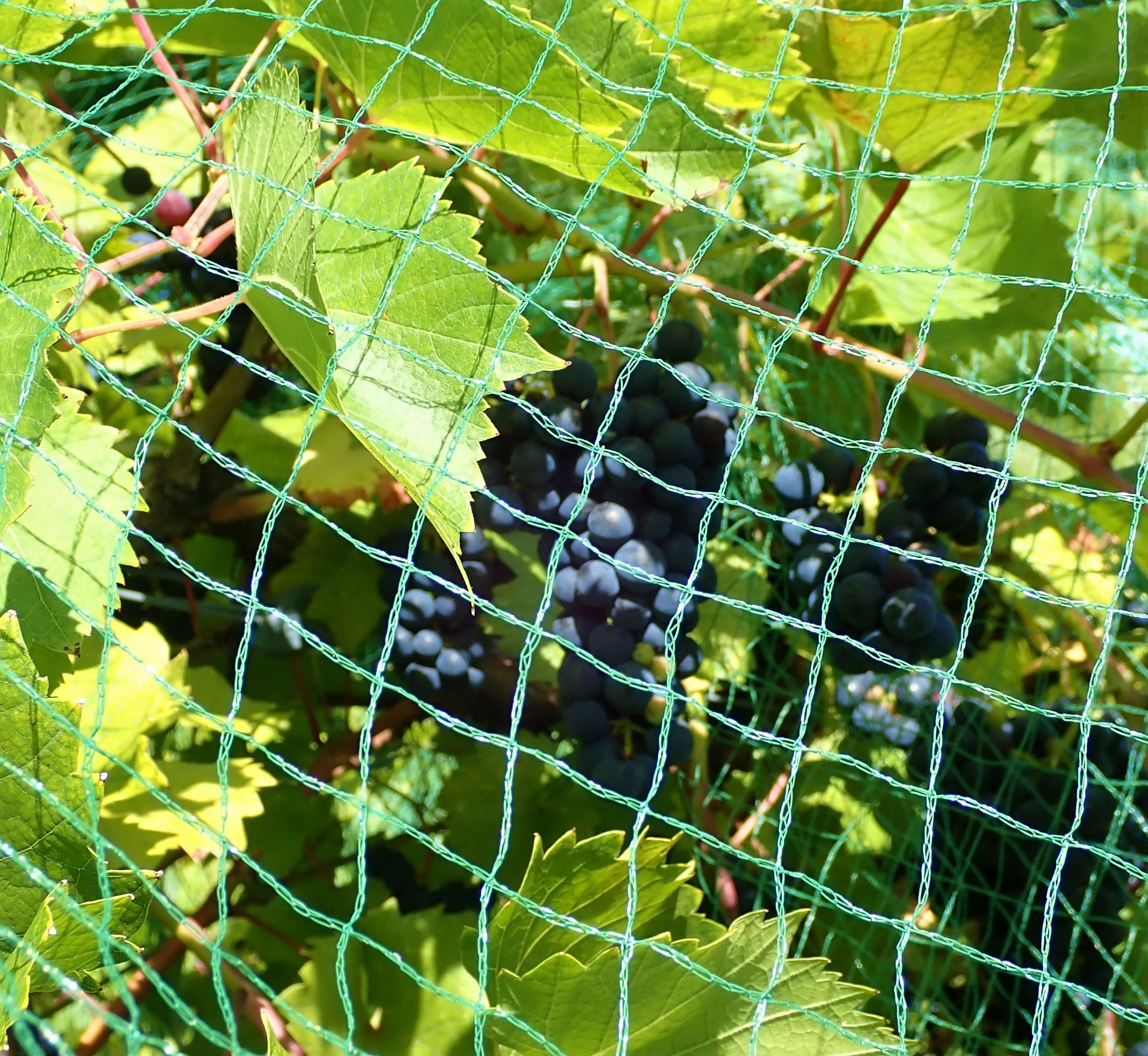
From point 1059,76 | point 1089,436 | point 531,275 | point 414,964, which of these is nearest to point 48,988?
point 414,964

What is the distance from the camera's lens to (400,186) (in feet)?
2.18

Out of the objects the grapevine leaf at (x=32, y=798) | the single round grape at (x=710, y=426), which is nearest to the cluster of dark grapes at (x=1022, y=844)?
the single round grape at (x=710, y=426)

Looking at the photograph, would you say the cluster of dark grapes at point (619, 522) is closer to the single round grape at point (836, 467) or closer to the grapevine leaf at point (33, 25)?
the single round grape at point (836, 467)

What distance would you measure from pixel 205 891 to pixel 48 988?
50 cm

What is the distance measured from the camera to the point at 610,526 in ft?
Result: 2.75

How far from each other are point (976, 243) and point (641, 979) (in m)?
0.78

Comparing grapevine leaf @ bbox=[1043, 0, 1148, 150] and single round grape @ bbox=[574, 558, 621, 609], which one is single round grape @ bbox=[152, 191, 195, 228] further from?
grapevine leaf @ bbox=[1043, 0, 1148, 150]

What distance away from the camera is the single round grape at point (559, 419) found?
841 millimetres

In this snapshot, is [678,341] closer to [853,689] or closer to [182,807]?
[853,689]

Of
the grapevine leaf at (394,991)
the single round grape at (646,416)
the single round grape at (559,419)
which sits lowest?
the grapevine leaf at (394,991)

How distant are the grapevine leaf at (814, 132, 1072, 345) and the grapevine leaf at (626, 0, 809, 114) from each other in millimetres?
201

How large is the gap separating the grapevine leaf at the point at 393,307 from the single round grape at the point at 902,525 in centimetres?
42

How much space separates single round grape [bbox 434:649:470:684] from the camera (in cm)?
89

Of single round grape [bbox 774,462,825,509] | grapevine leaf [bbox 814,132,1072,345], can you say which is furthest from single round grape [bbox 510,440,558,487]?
grapevine leaf [bbox 814,132,1072,345]
